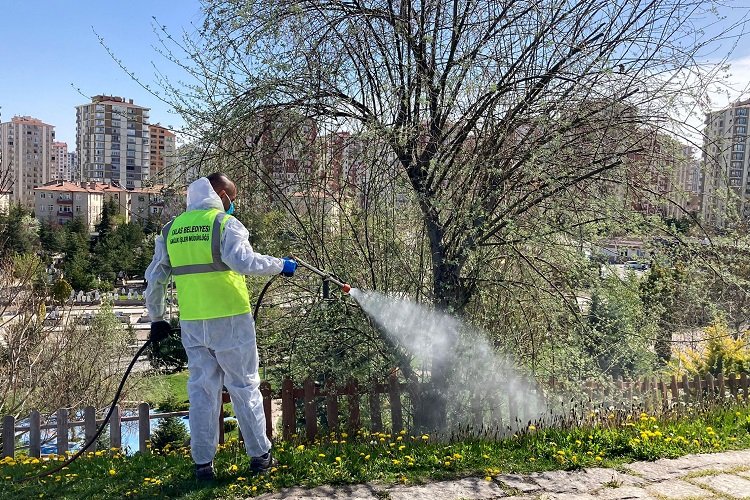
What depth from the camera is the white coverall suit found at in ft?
12.5

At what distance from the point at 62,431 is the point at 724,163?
6222 mm

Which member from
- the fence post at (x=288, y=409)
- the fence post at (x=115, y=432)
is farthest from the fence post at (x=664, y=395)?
the fence post at (x=115, y=432)

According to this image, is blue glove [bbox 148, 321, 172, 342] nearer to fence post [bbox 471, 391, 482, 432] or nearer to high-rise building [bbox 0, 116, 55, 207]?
fence post [bbox 471, 391, 482, 432]

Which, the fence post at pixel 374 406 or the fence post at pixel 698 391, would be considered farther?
the fence post at pixel 698 391

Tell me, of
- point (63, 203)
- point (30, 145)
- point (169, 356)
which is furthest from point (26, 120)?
point (169, 356)

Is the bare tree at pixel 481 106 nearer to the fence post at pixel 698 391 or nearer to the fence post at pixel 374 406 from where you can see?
the fence post at pixel 374 406

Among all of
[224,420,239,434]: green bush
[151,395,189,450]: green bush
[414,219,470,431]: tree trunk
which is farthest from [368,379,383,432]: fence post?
[151,395,189,450]: green bush

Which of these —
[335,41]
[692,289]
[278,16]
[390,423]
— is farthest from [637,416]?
[278,16]

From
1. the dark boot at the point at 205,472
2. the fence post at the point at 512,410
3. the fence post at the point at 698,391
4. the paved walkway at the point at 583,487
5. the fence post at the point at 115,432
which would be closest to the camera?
the paved walkway at the point at 583,487

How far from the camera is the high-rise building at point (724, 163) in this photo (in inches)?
197

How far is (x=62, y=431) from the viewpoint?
5.77 meters

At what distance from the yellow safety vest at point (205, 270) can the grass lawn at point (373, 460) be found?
3.41 ft

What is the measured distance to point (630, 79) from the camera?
4.93 meters

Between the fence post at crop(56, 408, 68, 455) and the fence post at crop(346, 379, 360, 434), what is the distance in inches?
106
